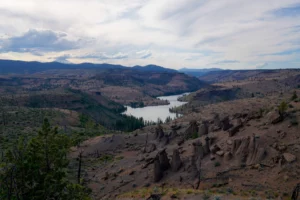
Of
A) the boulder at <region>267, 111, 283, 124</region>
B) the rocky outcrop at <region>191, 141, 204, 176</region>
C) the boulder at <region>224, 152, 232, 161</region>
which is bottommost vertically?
the rocky outcrop at <region>191, 141, 204, 176</region>

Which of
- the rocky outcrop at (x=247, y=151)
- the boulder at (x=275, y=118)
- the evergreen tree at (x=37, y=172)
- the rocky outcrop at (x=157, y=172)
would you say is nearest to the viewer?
the evergreen tree at (x=37, y=172)

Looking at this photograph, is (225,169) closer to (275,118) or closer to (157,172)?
(157,172)

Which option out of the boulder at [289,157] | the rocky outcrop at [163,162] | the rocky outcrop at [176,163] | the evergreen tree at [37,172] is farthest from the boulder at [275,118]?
the evergreen tree at [37,172]

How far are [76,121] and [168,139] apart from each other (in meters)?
75.1

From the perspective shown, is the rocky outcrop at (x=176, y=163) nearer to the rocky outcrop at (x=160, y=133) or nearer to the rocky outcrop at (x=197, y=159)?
the rocky outcrop at (x=197, y=159)

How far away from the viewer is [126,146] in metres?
67.8

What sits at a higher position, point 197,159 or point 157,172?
point 197,159

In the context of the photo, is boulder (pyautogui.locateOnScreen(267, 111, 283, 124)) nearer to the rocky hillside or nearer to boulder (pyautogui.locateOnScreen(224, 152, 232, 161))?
the rocky hillside

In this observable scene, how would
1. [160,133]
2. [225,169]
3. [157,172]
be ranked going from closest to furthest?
[225,169] < [157,172] < [160,133]

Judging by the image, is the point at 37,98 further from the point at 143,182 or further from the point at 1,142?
the point at 143,182

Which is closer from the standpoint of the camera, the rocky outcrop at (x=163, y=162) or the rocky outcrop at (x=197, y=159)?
the rocky outcrop at (x=197, y=159)

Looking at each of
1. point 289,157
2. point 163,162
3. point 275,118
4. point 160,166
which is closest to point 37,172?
point 160,166

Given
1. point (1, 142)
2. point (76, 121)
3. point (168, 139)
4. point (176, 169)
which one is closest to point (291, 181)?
point (176, 169)

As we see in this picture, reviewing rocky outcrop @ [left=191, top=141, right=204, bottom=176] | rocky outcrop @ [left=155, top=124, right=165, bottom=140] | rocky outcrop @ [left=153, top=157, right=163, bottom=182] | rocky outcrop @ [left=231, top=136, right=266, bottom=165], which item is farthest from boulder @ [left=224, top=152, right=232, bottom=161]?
rocky outcrop @ [left=155, top=124, right=165, bottom=140]
